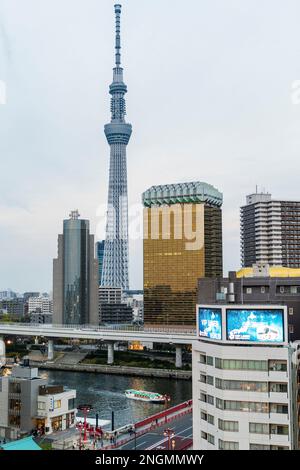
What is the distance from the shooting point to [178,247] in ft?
83.8

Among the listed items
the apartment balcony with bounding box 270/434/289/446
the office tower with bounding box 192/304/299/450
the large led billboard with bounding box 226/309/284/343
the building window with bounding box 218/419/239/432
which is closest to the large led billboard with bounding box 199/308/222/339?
the office tower with bounding box 192/304/299/450

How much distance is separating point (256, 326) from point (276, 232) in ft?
87.1

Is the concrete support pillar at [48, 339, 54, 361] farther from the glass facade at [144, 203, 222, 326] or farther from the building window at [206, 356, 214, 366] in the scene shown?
the building window at [206, 356, 214, 366]

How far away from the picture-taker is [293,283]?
7980mm

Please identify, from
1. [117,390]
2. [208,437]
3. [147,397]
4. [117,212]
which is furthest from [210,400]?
[117,212]

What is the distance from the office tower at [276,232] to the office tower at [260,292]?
23.3m

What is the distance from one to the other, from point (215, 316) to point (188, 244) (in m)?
20.0

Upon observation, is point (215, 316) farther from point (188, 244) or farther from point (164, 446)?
Answer: point (188, 244)

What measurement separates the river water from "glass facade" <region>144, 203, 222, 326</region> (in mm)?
6662

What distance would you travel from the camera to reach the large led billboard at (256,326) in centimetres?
562

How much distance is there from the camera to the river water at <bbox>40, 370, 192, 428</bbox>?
39.7ft
